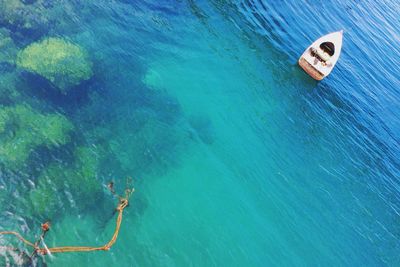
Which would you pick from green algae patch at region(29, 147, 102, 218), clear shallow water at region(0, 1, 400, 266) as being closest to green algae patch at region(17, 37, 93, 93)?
clear shallow water at region(0, 1, 400, 266)

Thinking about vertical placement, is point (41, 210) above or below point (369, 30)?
below

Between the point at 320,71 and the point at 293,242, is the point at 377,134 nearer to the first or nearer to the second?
the point at 320,71

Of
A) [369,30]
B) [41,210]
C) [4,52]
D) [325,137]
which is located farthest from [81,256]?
[369,30]

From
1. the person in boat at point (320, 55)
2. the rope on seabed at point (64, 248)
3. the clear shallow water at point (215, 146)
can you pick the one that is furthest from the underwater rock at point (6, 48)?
the person in boat at point (320, 55)

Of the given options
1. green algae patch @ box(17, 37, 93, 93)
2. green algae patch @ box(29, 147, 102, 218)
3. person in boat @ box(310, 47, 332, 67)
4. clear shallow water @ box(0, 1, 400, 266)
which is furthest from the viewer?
person in boat @ box(310, 47, 332, 67)

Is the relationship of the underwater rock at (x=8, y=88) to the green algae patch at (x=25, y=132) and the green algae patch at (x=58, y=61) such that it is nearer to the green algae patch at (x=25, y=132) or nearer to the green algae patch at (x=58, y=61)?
the green algae patch at (x=25, y=132)

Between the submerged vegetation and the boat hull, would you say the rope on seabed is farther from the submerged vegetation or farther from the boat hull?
the boat hull
